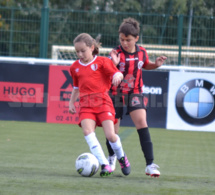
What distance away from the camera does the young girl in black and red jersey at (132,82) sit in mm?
5492

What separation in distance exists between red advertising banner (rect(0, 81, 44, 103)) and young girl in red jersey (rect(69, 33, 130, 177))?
576cm

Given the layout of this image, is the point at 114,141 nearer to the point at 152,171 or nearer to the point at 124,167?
the point at 124,167

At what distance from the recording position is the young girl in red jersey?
5.17 m

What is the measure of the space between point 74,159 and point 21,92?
15.3 ft

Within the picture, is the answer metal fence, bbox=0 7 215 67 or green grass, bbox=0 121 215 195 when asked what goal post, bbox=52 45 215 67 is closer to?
metal fence, bbox=0 7 215 67

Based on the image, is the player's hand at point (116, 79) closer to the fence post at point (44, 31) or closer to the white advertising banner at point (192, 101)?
the white advertising banner at point (192, 101)

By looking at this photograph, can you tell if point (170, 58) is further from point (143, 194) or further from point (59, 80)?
point (143, 194)

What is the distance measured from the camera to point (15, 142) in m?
8.15

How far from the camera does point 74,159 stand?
6.69 meters

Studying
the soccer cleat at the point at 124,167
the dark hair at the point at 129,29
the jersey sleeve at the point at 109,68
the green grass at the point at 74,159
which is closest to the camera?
the green grass at the point at 74,159

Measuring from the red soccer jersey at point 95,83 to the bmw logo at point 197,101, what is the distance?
547 centimetres

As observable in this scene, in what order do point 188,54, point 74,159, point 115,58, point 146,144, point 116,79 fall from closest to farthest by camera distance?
point 116,79 → point 115,58 → point 146,144 → point 74,159 → point 188,54

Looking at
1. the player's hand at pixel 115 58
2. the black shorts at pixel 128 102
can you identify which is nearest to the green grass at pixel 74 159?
the black shorts at pixel 128 102

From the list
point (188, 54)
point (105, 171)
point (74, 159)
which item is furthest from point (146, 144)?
point (188, 54)
